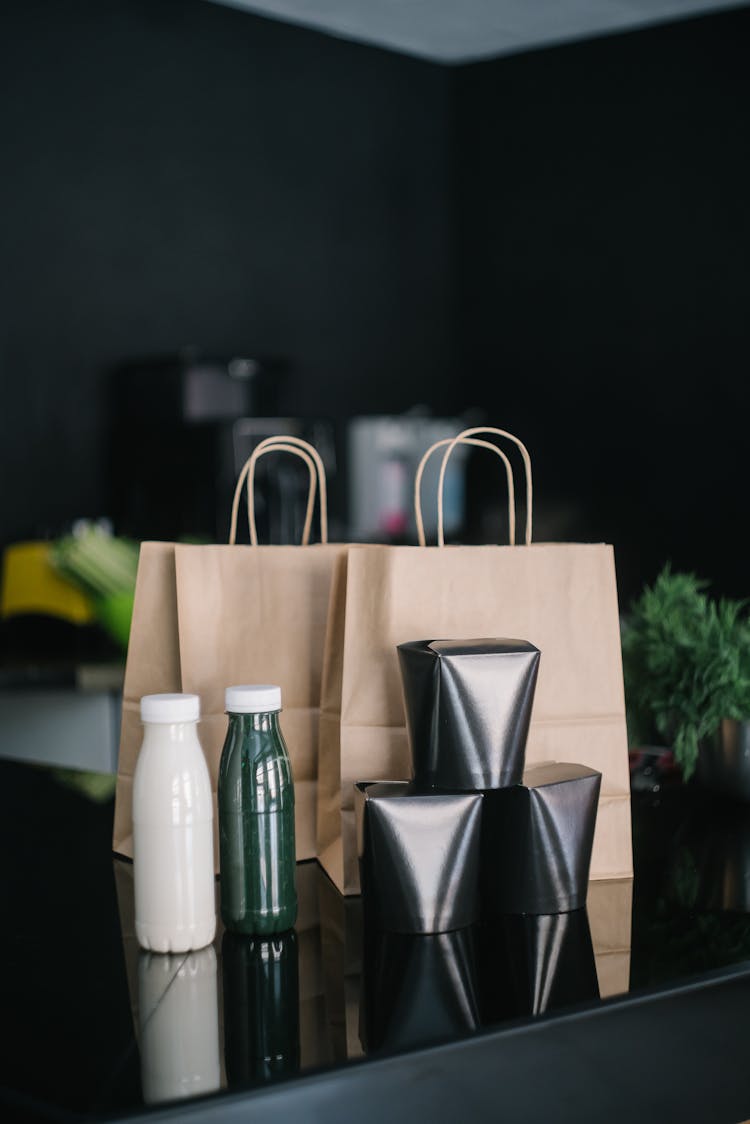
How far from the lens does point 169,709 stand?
907 mm

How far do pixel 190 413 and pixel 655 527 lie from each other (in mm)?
1894

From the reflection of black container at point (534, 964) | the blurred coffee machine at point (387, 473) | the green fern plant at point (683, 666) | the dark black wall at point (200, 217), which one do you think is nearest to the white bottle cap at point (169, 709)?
the reflection of black container at point (534, 964)

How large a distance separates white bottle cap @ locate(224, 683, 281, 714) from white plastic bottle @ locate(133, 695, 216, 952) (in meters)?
0.03

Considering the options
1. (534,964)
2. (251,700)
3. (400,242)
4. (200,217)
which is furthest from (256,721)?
(400,242)

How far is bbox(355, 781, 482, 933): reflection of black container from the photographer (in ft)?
2.99

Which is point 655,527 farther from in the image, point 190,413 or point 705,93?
point 190,413

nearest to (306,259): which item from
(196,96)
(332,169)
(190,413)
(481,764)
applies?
(332,169)

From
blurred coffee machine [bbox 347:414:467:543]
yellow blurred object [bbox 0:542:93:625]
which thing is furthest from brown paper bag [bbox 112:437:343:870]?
blurred coffee machine [bbox 347:414:467:543]

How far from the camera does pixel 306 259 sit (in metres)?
5.01

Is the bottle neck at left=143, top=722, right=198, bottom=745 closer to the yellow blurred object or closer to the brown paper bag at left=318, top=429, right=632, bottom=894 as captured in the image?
the brown paper bag at left=318, top=429, right=632, bottom=894

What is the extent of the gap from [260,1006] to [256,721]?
196mm

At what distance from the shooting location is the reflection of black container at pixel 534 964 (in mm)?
825

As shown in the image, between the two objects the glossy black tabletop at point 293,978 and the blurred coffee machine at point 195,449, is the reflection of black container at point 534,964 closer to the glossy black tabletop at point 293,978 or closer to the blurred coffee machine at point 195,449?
the glossy black tabletop at point 293,978

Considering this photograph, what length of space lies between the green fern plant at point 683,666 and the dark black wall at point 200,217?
2.98 m
